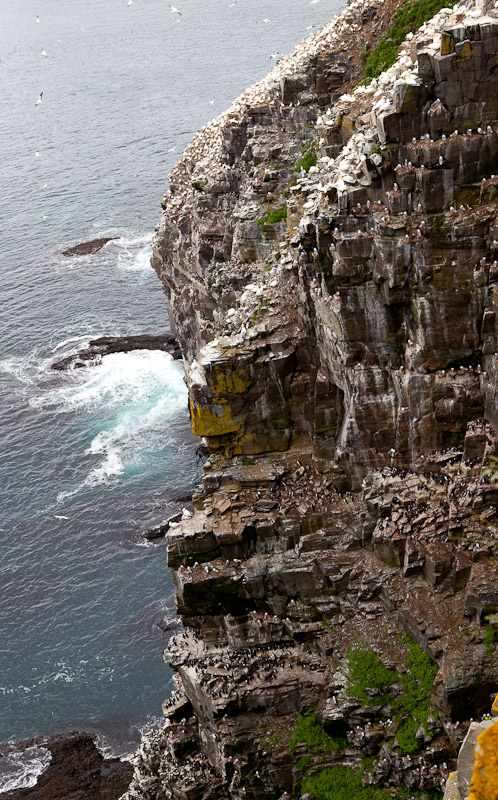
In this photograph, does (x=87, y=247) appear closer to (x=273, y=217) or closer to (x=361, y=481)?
(x=273, y=217)

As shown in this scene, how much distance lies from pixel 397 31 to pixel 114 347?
55.7 metres

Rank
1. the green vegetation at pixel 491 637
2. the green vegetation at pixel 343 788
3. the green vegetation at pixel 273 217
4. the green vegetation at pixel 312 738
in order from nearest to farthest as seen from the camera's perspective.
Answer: the green vegetation at pixel 491 637 < the green vegetation at pixel 343 788 < the green vegetation at pixel 312 738 < the green vegetation at pixel 273 217

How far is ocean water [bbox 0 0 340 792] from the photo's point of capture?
69312mm

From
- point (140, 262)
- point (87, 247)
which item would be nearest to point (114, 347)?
point (140, 262)

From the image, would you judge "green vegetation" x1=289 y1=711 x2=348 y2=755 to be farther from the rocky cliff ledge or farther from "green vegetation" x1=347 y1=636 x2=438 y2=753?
"green vegetation" x1=347 y1=636 x2=438 y2=753

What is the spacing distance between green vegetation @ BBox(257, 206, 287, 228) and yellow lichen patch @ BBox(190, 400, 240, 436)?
2465 centimetres

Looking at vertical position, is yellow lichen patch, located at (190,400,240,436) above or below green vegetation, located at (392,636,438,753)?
above

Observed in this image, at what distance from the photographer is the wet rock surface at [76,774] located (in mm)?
62000

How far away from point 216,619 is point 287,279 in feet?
70.7

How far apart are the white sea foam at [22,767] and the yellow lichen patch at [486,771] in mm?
51340

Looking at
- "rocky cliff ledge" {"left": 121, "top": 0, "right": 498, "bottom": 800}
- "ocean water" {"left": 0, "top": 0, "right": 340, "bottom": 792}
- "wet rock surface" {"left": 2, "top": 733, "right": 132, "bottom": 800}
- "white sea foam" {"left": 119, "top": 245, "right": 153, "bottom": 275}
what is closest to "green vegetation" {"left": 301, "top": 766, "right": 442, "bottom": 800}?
"rocky cliff ledge" {"left": 121, "top": 0, "right": 498, "bottom": 800}

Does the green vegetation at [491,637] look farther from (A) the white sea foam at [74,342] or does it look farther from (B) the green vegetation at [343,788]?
(A) the white sea foam at [74,342]

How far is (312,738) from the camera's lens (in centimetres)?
4797

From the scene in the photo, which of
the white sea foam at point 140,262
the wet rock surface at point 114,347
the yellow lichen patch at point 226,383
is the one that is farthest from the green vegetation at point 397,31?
the white sea foam at point 140,262
